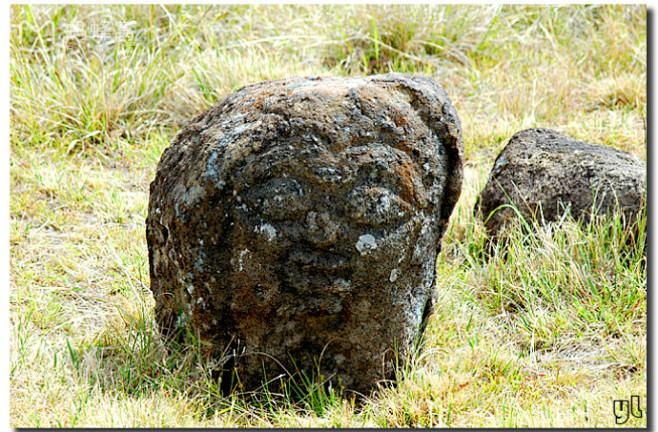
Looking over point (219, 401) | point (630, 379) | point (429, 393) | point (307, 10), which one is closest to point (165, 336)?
point (219, 401)

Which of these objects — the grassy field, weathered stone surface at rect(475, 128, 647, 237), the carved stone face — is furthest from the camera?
weathered stone surface at rect(475, 128, 647, 237)

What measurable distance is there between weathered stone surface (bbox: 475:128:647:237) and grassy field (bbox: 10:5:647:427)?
14 cm

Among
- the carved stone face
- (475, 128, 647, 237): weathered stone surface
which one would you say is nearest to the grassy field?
(475, 128, 647, 237): weathered stone surface

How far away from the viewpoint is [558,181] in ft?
11.1

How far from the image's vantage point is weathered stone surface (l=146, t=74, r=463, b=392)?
87.4 inches

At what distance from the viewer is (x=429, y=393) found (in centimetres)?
246

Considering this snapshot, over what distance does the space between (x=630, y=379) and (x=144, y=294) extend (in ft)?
7.29

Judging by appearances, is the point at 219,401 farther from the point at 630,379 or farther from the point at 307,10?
the point at 307,10

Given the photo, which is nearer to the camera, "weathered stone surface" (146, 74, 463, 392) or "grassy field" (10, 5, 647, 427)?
"weathered stone surface" (146, 74, 463, 392)

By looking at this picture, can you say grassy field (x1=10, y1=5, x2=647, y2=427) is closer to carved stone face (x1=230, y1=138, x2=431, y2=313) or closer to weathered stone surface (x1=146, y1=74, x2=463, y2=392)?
weathered stone surface (x1=146, y1=74, x2=463, y2=392)

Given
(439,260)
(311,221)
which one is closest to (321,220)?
(311,221)

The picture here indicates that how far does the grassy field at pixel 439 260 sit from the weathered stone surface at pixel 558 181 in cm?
14

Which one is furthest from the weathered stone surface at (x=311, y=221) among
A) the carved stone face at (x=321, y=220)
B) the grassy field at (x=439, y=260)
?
the grassy field at (x=439, y=260)

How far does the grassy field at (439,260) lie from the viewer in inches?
96.7
